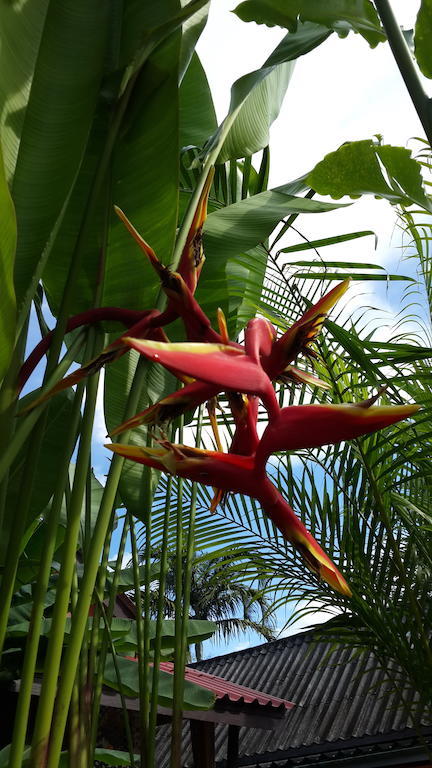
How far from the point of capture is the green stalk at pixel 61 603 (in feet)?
2.53

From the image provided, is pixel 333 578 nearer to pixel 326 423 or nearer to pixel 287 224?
pixel 326 423

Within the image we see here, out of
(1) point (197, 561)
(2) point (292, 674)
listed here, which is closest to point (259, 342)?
(1) point (197, 561)

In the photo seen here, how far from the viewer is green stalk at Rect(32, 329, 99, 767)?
772 millimetres

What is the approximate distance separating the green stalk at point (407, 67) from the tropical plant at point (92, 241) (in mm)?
53

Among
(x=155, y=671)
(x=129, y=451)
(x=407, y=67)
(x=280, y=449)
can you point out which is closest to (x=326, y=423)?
(x=280, y=449)

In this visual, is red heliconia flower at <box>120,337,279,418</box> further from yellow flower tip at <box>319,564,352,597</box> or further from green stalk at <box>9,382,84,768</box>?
green stalk at <box>9,382,84,768</box>

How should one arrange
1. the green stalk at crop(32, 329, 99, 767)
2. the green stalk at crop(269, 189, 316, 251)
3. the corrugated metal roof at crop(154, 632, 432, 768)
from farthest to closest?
1. the corrugated metal roof at crop(154, 632, 432, 768)
2. the green stalk at crop(269, 189, 316, 251)
3. the green stalk at crop(32, 329, 99, 767)

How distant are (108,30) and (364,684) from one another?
7245mm

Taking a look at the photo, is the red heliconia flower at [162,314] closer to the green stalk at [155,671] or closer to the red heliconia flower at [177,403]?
the red heliconia flower at [177,403]

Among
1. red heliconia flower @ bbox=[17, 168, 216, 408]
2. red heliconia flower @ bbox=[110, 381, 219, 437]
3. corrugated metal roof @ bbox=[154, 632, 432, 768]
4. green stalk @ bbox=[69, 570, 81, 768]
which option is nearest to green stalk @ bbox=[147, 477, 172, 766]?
green stalk @ bbox=[69, 570, 81, 768]

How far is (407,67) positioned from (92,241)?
63 centimetres

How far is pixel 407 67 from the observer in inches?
28.0

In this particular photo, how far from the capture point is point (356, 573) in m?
2.20

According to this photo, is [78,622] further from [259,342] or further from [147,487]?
[147,487]
